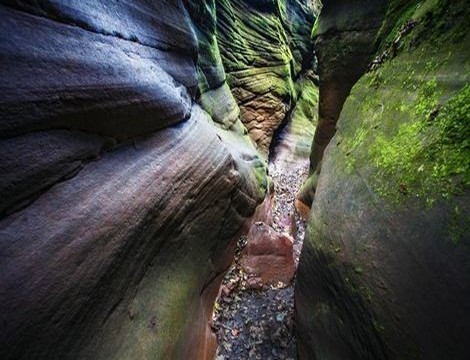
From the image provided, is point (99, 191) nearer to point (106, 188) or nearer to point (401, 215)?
point (106, 188)

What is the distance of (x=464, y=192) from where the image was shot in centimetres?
220

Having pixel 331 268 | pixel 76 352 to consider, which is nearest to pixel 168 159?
pixel 76 352

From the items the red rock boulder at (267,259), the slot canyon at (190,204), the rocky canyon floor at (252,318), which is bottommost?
the rocky canyon floor at (252,318)

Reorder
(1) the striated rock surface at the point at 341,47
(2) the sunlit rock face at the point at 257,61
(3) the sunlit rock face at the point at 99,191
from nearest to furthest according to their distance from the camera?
1. (3) the sunlit rock face at the point at 99,191
2. (1) the striated rock surface at the point at 341,47
3. (2) the sunlit rock face at the point at 257,61

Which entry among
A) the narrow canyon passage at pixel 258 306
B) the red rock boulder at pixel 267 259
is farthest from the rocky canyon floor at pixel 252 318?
the red rock boulder at pixel 267 259

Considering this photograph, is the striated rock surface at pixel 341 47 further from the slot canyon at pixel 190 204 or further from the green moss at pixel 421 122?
the green moss at pixel 421 122

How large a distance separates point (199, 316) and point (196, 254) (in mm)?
1143

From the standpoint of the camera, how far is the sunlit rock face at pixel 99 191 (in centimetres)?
247

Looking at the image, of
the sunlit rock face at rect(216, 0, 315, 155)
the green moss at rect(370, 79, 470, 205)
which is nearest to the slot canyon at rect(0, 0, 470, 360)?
the green moss at rect(370, 79, 470, 205)

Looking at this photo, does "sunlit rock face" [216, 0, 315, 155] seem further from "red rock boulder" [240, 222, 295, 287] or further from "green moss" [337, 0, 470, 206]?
"green moss" [337, 0, 470, 206]

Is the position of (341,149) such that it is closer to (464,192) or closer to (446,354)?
(464,192)

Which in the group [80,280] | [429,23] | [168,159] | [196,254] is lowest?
[196,254]

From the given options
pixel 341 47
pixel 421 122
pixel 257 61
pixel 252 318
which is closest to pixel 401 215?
pixel 421 122

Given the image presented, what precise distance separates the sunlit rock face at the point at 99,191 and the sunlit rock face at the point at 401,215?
2.33 metres
